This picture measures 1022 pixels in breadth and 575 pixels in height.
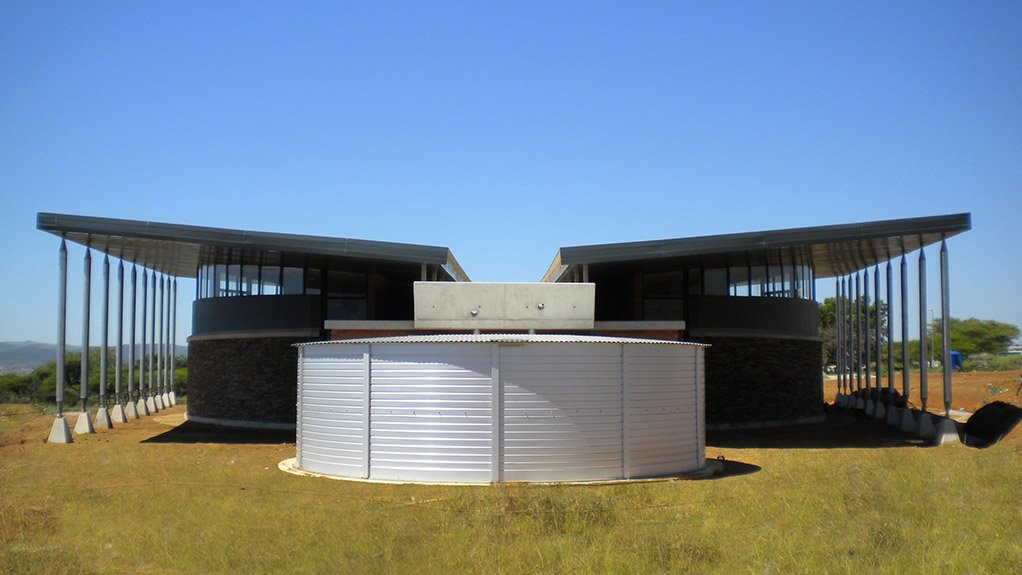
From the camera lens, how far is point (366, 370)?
18312mm

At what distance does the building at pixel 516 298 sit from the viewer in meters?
26.3

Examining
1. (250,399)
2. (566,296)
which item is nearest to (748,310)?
(566,296)

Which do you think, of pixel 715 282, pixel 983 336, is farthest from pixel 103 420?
pixel 983 336

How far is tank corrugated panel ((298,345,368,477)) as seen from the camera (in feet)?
60.8

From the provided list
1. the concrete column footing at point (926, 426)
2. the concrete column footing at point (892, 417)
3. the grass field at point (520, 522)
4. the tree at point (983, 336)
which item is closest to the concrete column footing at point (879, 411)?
the concrete column footing at point (892, 417)

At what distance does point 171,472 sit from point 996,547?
15694 millimetres

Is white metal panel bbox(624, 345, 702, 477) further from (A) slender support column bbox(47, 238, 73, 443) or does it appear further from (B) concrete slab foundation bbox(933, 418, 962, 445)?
(A) slender support column bbox(47, 238, 73, 443)

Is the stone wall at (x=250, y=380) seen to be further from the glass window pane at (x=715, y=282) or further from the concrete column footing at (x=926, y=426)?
the concrete column footing at (x=926, y=426)

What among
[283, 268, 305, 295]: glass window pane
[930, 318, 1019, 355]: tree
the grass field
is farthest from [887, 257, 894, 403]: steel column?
[930, 318, 1019, 355]: tree

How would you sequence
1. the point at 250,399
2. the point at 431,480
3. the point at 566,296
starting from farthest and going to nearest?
the point at 250,399 → the point at 566,296 → the point at 431,480

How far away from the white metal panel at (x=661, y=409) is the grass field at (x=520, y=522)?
1253 mm

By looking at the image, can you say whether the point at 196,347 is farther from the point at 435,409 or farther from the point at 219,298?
the point at 435,409

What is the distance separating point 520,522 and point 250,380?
20.9 metres

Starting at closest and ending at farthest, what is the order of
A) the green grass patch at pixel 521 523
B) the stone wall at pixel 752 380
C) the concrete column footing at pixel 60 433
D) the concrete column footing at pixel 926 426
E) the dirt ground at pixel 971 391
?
the green grass patch at pixel 521 523 < the concrete column footing at pixel 60 433 < the concrete column footing at pixel 926 426 < the stone wall at pixel 752 380 < the dirt ground at pixel 971 391
